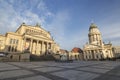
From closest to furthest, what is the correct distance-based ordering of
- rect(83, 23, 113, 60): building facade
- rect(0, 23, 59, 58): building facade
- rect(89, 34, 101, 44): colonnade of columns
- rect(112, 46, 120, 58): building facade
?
rect(0, 23, 59, 58): building facade < rect(83, 23, 113, 60): building facade < rect(112, 46, 120, 58): building facade < rect(89, 34, 101, 44): colonnade of columns

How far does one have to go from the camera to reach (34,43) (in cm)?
4716

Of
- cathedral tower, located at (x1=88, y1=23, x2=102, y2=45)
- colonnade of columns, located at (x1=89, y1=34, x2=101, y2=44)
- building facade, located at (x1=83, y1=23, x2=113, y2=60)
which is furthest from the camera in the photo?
colonnade of columns, located at (x1=89, y1=34, x2=101, y2=44)

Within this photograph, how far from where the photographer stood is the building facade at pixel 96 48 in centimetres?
7300

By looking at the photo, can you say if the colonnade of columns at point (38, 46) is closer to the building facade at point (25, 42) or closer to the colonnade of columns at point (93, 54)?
the building facade at point (25, 42)

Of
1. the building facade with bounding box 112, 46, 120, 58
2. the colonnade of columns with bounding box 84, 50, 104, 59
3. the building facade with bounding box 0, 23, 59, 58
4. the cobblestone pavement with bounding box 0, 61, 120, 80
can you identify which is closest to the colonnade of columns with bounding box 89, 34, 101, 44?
the colonnade of columns with bounding box 84, 50, 104, 59

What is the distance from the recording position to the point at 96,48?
7569 cm

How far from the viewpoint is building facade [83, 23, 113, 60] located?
7300cm

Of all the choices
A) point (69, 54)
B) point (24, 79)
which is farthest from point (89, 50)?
point (24, 79)

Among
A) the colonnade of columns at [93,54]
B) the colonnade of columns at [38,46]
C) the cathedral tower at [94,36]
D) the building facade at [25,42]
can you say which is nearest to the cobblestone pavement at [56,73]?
the building facade at [25,42]

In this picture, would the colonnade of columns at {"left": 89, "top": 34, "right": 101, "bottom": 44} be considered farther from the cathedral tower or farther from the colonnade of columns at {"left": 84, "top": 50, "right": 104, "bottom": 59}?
the colonnade of columns at {"left": 84, "top": 50, "right": 104, "bottom": 59}

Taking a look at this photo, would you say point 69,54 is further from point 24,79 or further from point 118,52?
point 24,79

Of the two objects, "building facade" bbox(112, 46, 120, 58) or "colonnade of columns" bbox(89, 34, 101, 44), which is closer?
"building facade" bbox(112, 46, 120, 58)

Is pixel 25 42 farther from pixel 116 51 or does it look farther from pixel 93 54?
pixel 116 51

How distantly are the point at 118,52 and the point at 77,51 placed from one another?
4169 cm
